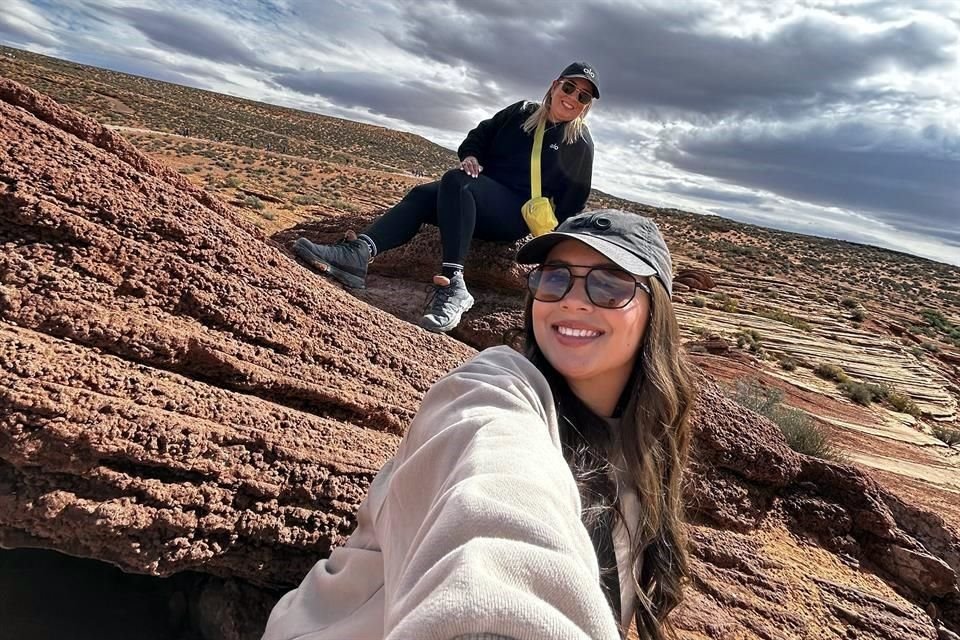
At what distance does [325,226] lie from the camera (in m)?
4.67

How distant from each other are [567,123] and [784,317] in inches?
596

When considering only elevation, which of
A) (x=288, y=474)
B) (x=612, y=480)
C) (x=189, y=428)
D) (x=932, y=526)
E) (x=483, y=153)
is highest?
(x=483, y=153)

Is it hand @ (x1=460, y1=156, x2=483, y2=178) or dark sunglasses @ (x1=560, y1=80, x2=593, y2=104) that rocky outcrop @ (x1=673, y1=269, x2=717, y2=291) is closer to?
dark sunglasses @ (x1=560, y1=80, x2=593, y2=104)

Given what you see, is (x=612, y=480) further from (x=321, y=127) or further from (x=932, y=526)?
(x=321, y=127)

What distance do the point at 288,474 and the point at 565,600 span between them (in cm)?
180

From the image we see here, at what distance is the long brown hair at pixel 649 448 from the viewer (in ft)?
4.89

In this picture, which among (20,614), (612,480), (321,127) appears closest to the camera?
(612,480)

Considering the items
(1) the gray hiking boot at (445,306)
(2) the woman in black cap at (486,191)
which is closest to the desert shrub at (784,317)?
(2) the woman in black cap at (486,191)

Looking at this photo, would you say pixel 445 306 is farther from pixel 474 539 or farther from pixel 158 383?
pixel 474 539

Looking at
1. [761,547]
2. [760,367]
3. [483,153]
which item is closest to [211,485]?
[483,153]

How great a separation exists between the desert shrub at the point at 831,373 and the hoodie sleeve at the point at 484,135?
11483 mm

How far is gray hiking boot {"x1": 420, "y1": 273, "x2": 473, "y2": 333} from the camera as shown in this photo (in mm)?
3646

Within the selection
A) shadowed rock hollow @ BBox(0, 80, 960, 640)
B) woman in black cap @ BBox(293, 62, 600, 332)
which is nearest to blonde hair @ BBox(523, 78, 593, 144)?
woman in black cap @ BBox(293, 62, 600, 332)

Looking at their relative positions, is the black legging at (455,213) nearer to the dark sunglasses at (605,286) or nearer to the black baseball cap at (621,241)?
the black baseball cap at (621,241)
